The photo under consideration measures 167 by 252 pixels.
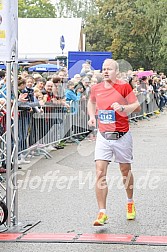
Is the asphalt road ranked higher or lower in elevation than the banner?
lower

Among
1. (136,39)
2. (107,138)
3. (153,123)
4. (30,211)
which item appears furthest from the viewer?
(136,39)

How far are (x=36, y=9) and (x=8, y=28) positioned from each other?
9386 centimetres

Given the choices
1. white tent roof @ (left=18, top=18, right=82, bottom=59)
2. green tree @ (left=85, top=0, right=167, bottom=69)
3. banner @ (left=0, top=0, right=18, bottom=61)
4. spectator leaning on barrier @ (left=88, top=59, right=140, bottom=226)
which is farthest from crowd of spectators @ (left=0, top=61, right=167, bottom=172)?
green tree @ (left=85, top=0, right=167, bottom=69)

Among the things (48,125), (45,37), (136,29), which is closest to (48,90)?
(48,125)

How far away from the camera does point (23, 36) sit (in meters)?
48.1

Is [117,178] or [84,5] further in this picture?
[84,5]

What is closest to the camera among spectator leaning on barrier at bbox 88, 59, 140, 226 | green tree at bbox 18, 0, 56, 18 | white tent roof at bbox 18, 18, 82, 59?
spectator leaning on barrier at bbox 88, 59, 140, 226

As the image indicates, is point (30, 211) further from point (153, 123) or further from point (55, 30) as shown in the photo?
point (55, 30)

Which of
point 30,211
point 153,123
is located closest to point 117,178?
point 30,211

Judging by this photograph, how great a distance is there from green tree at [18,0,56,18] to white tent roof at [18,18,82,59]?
46.3m

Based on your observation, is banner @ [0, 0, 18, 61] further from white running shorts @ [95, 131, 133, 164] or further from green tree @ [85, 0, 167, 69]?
green tree @ [85, 0, 167, 69]

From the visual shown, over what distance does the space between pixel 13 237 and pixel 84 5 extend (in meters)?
99.8

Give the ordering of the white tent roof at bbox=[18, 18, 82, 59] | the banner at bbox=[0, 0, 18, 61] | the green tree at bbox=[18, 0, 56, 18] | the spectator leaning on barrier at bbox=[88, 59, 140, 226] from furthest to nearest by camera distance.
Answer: the green tree at bbox=[18, 0, 56, 18] < the white tent roof at bbox=[18, 18, 82, 59] < the spectator leaning on barrier at bbox=[88, 59, 140, 226] < the banner at bbox=[0, 0, 18, 61]

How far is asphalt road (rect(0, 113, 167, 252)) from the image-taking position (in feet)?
24.1
